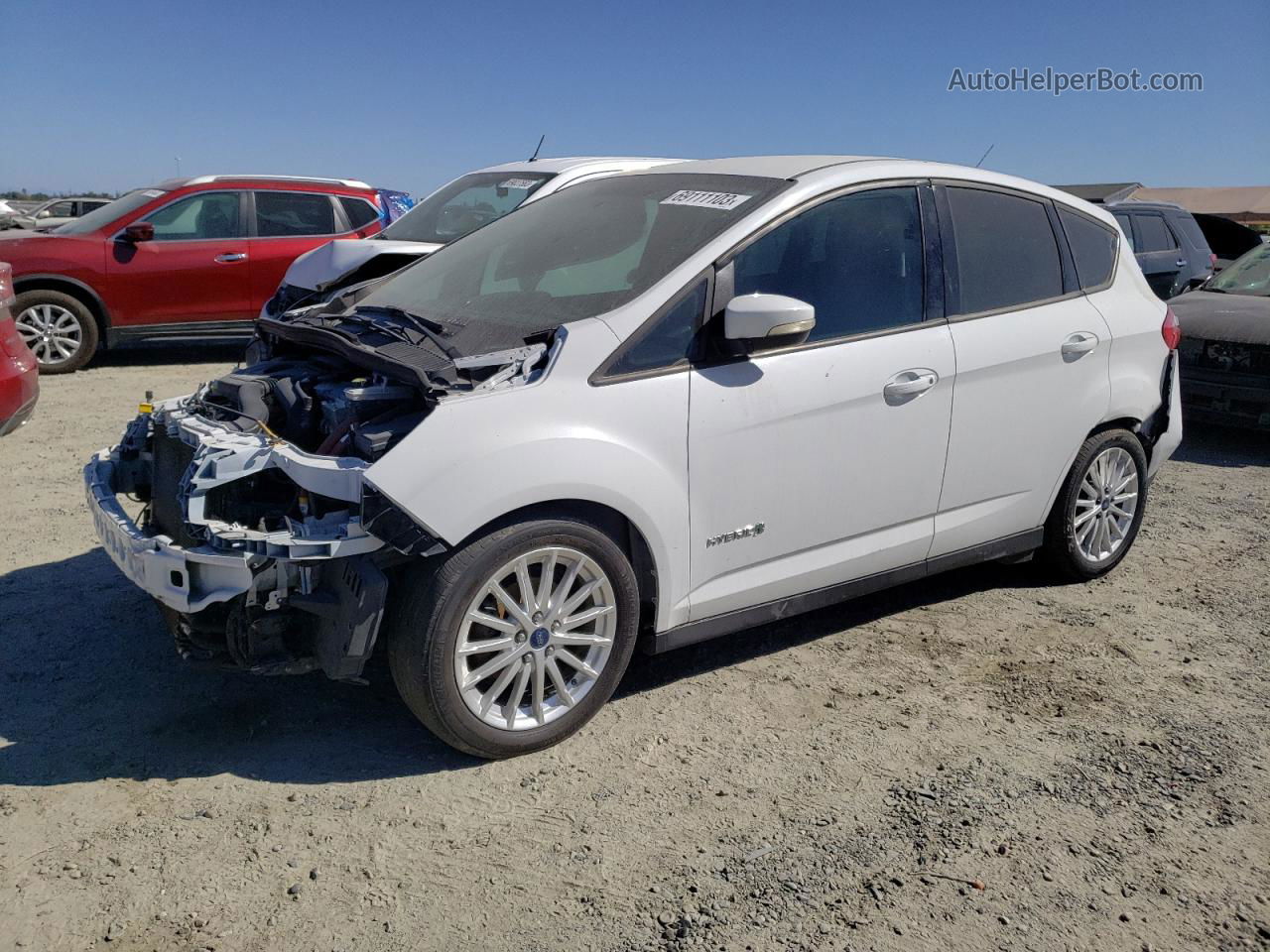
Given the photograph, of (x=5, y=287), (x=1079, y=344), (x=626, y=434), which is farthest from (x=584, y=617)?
(x=5, y=287)

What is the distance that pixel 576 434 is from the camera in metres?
3.40

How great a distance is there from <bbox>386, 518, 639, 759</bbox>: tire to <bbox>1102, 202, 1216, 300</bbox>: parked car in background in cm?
1111

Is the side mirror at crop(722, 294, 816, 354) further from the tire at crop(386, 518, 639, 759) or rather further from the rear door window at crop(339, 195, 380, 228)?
the rear door window at crop(339, 195, 380, 228)

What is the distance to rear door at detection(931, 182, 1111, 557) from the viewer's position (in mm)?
4359

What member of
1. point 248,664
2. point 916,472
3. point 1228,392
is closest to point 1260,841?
point 916,472

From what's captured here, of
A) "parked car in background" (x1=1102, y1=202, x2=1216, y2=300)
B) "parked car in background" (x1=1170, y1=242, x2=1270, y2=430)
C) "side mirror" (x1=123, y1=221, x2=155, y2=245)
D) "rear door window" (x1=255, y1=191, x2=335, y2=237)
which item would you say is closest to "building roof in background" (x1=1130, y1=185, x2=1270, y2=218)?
"parked car in background" (x1=1102, y1=202, x2=1216, y2=300)

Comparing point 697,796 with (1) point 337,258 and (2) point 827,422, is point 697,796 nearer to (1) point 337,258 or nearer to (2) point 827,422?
(2) point 827,422

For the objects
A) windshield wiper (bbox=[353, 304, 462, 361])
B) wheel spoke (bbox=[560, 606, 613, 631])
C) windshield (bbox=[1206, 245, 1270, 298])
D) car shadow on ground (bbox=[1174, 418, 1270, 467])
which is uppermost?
windshield wiper (bbox=[353, 304, 462, 361])

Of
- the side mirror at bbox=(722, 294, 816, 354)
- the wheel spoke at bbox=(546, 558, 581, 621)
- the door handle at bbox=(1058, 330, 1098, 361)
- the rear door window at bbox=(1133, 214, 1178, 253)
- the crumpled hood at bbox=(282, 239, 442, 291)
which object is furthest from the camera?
the rear door window at bbox=(1133, 214, 1178, 253)

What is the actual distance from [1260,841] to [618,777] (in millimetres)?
1908

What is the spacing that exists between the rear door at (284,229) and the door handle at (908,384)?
7.90 metres

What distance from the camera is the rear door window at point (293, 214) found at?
1079 centimetres

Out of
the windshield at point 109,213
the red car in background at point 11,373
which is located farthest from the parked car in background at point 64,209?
the red car in background at point 11,373

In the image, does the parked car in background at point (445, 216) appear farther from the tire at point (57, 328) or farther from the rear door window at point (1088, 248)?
the rear door window at point (1088, 248)
